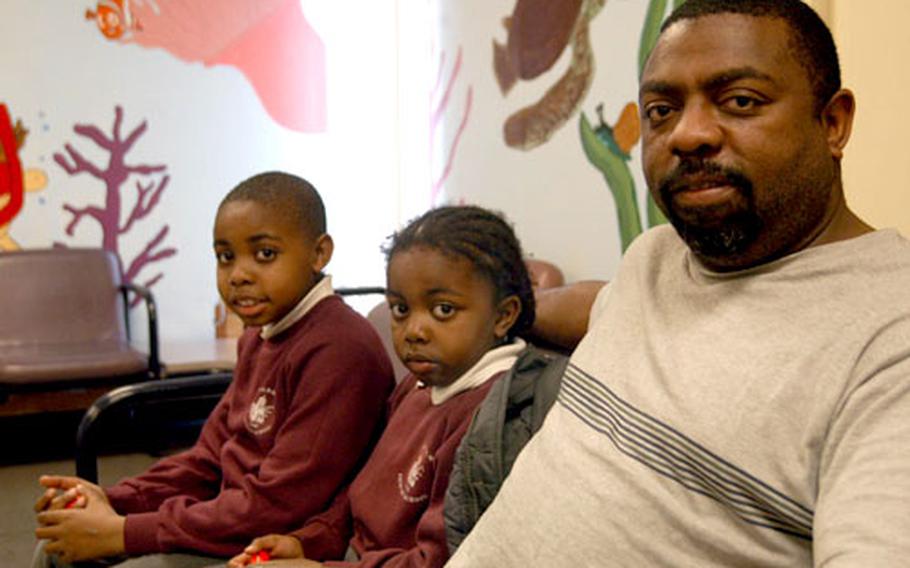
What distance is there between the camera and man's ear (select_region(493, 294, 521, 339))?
136cm

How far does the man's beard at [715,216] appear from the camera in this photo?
81 centimetres

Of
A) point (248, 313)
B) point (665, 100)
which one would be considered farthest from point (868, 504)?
point (248, 313)

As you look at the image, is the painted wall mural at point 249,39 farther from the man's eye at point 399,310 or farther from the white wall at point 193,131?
the man's eye at point 399,310

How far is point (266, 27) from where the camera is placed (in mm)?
4715

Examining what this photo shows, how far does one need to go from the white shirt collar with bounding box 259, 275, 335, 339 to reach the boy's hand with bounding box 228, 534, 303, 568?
0.40m

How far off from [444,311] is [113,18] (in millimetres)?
3761

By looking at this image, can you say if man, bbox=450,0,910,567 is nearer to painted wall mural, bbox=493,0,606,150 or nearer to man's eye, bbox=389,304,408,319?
man's eye, bbox=389,304,408,319

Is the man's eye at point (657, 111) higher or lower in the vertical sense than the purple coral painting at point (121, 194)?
higher

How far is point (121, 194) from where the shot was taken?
446cm

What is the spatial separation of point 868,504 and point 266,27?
14.9 ft

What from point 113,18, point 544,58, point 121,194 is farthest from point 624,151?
point 113,18

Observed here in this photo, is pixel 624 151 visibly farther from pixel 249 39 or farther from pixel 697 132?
pixel 249 39

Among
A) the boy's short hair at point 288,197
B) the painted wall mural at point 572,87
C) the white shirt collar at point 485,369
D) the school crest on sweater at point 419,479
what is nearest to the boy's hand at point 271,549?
the school crest on sweater at point 419,479

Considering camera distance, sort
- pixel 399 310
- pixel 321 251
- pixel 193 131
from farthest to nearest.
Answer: pixel 193 131
pixel 321 251
pixel 399 310
